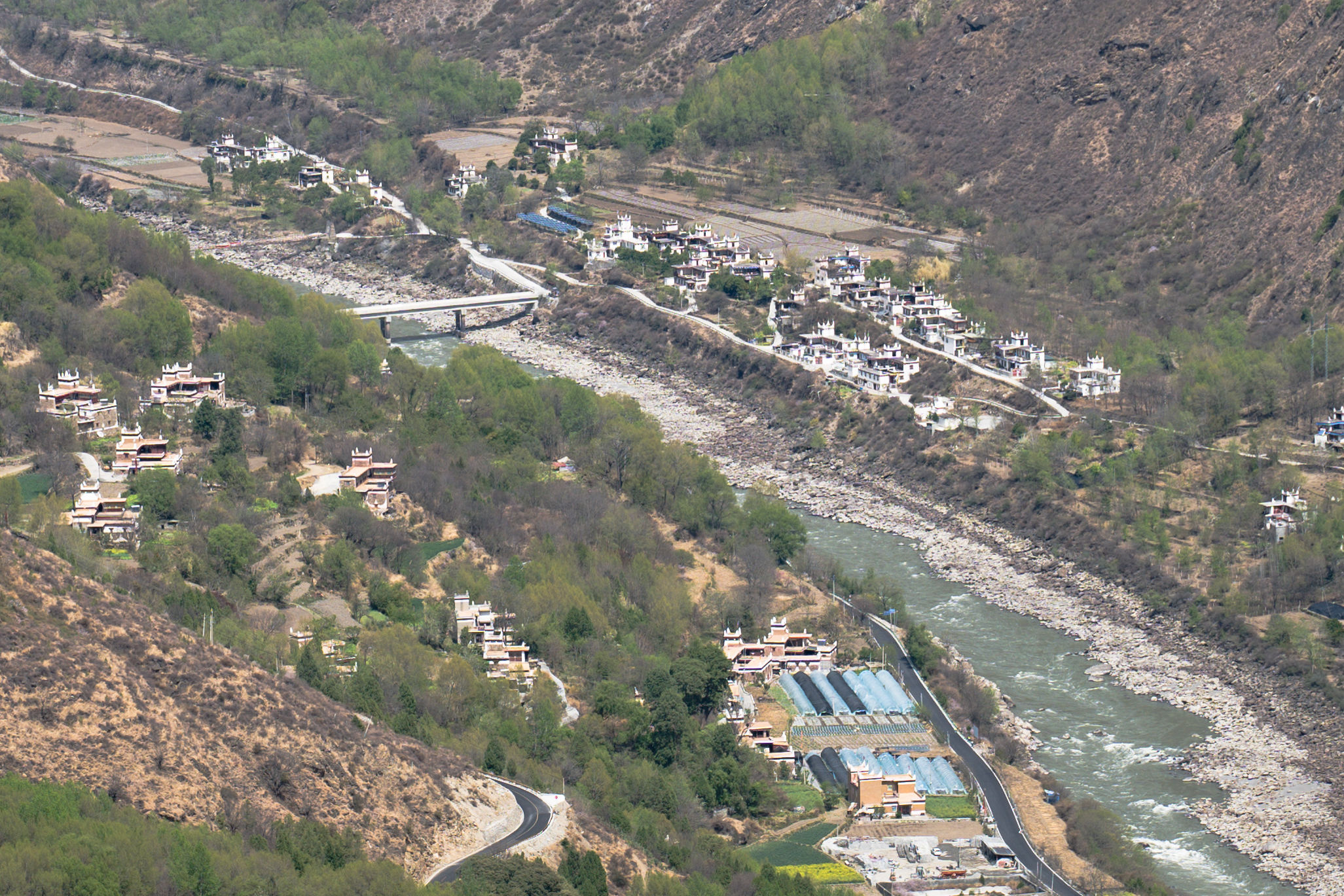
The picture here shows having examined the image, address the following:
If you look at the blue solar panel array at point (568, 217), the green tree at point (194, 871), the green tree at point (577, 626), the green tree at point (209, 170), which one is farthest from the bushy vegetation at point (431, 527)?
the green tree at point (209, 170)

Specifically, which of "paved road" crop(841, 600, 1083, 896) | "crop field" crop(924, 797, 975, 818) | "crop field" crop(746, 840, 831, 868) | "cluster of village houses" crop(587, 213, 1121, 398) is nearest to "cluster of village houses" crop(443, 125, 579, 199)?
"cluster of village houses" crop(587, 213, 1121, 398)

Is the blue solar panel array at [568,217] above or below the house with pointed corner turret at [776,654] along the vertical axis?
above

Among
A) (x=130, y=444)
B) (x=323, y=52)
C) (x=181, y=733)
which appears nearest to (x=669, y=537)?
(x=130, y=444)

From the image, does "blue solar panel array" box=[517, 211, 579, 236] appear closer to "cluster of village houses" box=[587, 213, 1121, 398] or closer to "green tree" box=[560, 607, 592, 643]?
"cluster of village houses" box=[587, 213, 1121, 398]

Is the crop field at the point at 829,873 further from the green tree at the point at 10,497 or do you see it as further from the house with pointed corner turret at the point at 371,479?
the green tree at the point at 10,497

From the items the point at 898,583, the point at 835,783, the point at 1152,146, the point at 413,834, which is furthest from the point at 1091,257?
the point at 413,834

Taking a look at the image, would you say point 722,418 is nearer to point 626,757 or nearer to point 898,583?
point 898,583
